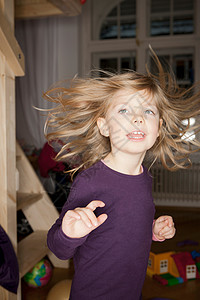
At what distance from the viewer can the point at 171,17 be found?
141 inches

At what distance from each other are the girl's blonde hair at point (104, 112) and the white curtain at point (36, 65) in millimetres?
2709

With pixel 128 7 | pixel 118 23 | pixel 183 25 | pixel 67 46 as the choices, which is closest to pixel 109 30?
pixel 118 23

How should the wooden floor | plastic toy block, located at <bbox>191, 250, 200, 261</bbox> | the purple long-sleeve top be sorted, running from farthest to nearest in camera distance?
1. plastic toy block, located at <bbox>191, 250, 200, 261</bbox>
2. the wooden floor
3. the purple long-sleeve top

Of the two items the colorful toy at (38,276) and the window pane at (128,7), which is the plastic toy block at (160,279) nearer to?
the colorful toy at (38,276)

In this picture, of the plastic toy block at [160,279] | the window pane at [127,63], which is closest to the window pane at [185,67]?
the window pane at [127,63]

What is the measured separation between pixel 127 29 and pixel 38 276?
298cm

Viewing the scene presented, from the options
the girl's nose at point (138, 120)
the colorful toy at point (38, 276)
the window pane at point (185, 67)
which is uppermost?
the window pane at point (185, 67)

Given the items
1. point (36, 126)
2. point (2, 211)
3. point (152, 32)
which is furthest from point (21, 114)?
point (2, 211)

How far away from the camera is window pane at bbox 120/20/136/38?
3.65 meters

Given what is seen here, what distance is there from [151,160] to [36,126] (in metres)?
2.84

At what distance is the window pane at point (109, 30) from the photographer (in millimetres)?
3730

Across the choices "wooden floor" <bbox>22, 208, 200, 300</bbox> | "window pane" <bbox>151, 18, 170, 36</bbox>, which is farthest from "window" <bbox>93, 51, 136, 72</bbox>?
"wooden floor" <bbox>22, 208, 200, 300</bbox>

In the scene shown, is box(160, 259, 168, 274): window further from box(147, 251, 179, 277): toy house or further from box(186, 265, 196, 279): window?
box(186, 265, 196, 279): window

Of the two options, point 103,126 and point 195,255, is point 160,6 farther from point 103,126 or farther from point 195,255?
point 103,126
